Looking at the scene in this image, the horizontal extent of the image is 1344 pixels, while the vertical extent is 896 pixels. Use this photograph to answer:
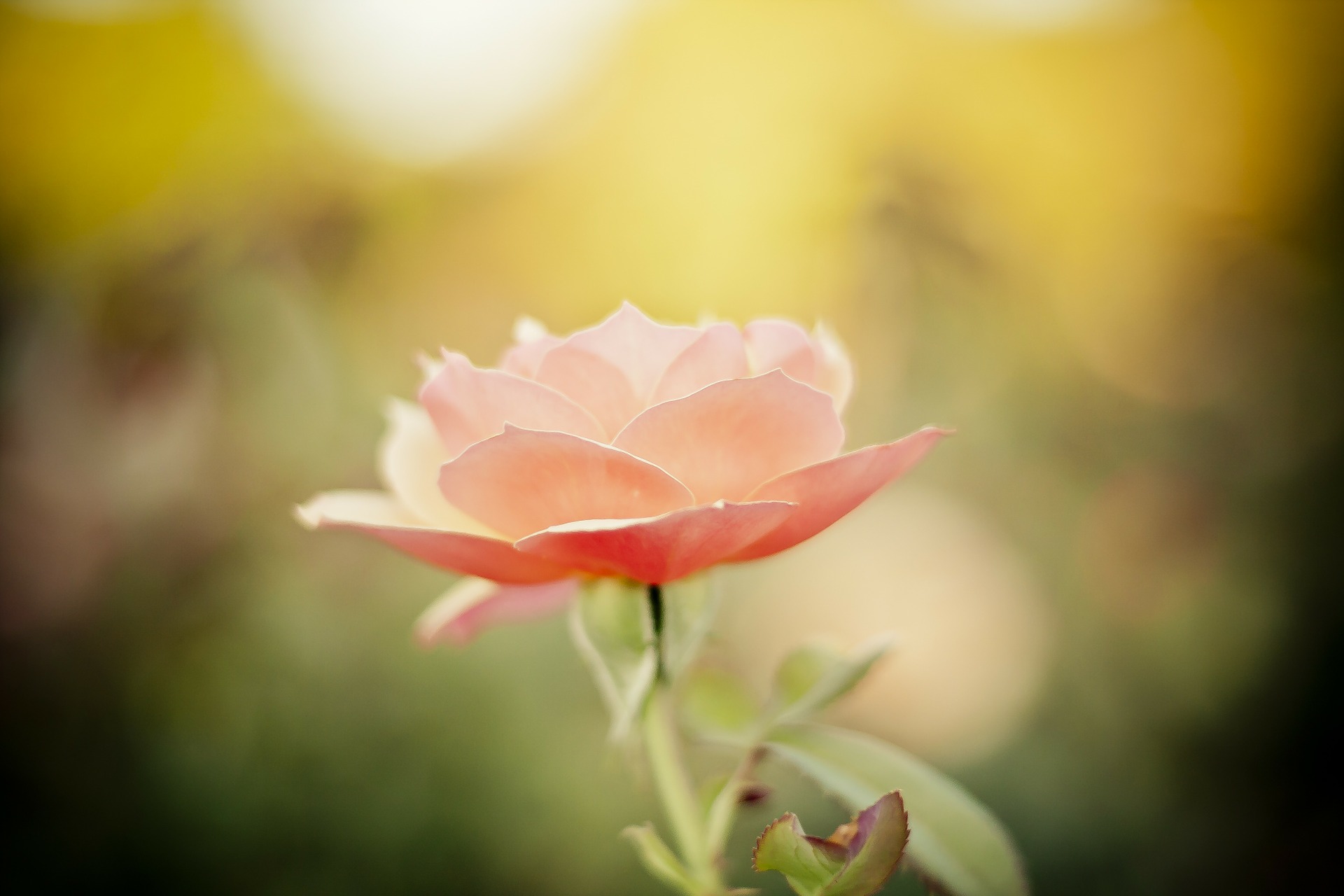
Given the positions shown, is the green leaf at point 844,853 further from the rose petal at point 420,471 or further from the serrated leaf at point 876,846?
the rose petal at point 420,471

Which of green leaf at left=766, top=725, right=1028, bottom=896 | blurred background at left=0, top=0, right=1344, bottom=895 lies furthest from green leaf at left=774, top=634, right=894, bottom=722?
blurred background at left=0, top=0, right=1344, bottom=895

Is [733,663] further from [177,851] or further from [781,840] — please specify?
[781,840]

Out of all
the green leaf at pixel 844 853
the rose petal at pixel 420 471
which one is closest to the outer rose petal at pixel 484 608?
the rose petal at pixel 420 471

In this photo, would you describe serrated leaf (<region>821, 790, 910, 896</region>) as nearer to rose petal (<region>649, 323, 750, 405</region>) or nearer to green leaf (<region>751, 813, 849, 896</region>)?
green leaf (<region>751, 813, 849, 896</region>)

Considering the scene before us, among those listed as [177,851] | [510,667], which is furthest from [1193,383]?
[177,851]

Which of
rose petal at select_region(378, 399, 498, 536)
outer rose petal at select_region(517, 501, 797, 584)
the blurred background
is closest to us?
outer rose petal at select_region(517, 501, 797, 584)

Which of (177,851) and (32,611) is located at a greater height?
(32,611)

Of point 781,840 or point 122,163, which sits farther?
point 122,163
